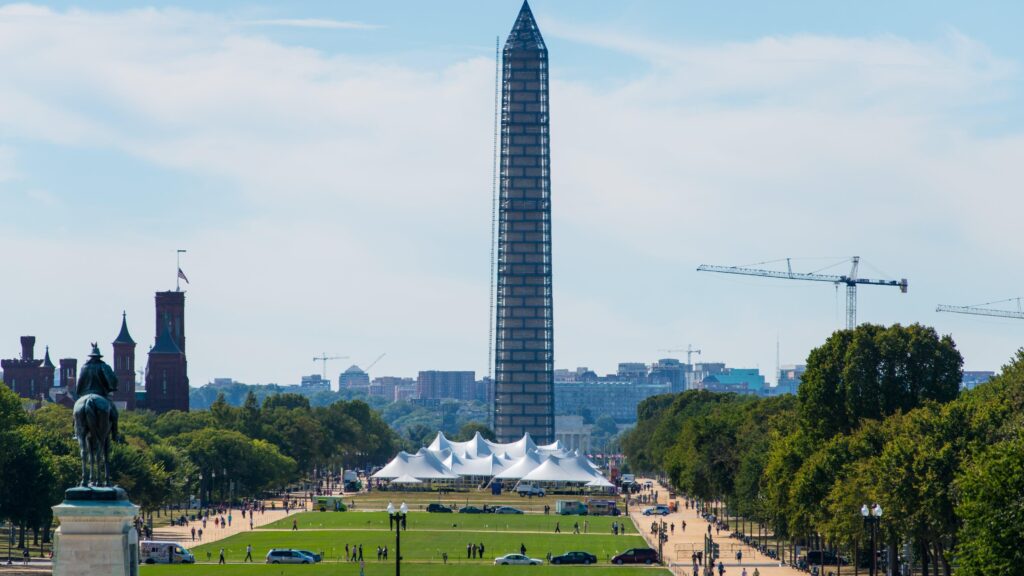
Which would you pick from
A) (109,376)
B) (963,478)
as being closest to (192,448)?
(963,478)

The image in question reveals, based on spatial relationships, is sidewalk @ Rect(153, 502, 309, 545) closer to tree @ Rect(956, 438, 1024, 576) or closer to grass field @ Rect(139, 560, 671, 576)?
grass field @ Rect(139, 560, 671, 576)

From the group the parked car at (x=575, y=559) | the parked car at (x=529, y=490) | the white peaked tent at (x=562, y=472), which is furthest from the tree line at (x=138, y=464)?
the parked car at (x=575, y=559)

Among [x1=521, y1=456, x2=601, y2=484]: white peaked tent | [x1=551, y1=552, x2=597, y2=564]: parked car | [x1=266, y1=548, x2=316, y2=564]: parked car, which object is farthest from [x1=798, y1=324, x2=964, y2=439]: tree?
[x1=521, y1=456, x2=601, y2=484]: white peaked tent

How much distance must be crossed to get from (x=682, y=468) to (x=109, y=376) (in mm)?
130812

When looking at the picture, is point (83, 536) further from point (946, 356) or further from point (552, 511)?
point (552, 511)

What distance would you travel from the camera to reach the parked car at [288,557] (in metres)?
103

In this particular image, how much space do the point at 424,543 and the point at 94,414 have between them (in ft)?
300

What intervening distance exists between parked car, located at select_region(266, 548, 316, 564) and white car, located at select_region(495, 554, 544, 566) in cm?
1094

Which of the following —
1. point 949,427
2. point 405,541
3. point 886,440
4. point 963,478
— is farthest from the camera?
point 405,541

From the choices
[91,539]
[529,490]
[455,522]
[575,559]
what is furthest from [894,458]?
[529,490]

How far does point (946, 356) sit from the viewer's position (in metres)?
111

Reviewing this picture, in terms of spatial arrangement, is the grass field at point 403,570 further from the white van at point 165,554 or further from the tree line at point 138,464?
the tree line at point 138,464

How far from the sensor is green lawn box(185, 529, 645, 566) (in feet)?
361

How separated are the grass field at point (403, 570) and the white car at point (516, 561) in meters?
1.89
